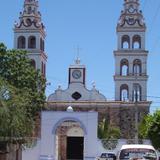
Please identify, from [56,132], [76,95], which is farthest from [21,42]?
[56,132]

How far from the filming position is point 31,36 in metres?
76.8

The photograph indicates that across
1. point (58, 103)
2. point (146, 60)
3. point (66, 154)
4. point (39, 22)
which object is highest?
point (39, 22)

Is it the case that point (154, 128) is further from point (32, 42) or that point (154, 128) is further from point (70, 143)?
point (32, 42)

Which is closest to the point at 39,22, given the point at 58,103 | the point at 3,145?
the point at 58,103

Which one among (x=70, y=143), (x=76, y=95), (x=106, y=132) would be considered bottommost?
(x=70, y=143)

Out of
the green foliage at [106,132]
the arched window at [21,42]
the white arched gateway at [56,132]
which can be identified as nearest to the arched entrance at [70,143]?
the green foliage at [106,132]

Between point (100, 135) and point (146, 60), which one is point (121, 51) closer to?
point (146, 60)

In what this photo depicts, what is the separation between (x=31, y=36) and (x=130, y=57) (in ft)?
41.7

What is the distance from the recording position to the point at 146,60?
74.6 metres

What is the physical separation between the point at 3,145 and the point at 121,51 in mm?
36242

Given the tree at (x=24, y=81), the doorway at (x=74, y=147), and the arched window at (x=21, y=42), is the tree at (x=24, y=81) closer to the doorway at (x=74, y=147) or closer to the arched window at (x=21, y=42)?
the doorway at (x=74, y=147)

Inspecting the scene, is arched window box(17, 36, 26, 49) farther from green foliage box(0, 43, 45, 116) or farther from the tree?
green foliage box(0, 43, 45, 116)

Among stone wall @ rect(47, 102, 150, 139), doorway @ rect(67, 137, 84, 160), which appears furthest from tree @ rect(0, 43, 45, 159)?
stone wall @ rect(47, 102, 150, 139)

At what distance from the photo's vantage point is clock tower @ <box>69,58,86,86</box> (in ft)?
255
